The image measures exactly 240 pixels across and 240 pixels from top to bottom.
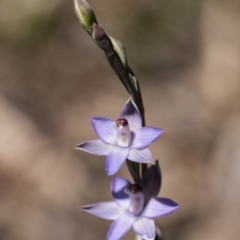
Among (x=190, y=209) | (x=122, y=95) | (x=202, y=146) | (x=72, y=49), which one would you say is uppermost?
(x=72, y=49)

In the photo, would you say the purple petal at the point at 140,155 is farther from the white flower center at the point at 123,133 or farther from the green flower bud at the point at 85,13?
the green flower bud at the point at 85,13

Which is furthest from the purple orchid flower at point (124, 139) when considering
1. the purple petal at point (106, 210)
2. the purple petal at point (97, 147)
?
the purple petal at point (106, 210)

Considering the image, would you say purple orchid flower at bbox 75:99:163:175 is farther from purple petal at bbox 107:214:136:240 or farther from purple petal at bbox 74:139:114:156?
purple petal at bbox 107:214:136:240

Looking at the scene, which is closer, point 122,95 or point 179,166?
point 179,166

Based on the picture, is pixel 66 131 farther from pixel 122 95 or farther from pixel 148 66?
pixel 148 66

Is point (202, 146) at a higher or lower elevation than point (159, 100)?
lower

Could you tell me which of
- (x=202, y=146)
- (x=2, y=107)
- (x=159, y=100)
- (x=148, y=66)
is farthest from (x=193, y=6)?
(x=2, y=107)

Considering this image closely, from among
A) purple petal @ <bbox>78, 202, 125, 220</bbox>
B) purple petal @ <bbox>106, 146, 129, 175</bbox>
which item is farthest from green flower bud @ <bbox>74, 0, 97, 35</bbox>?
purple petal @ <bbox>78, 202, 125, 220</bbox>
